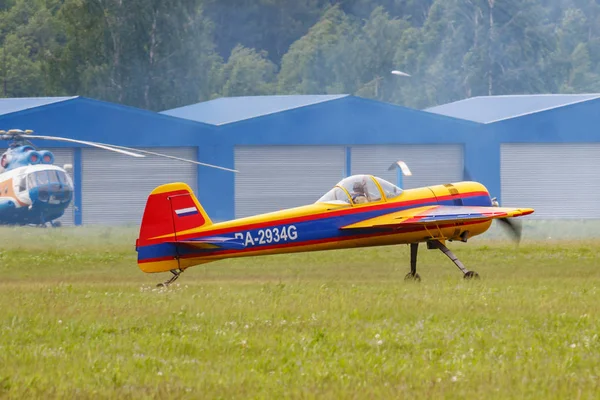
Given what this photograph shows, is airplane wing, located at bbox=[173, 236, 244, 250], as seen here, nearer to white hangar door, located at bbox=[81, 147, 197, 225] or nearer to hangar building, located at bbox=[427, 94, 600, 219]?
white hangar door, located at bbox=[81, 147, 197, 225]

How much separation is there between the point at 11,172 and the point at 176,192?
19.9 metres

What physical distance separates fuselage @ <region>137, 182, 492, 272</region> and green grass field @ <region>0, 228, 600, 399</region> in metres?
0.52

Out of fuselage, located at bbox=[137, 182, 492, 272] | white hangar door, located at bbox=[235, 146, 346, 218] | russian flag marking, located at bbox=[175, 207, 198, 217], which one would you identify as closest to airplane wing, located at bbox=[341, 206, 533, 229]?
fuselage, located at bbox=[137, 182, 492, 272]

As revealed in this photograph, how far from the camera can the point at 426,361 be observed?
9352mm

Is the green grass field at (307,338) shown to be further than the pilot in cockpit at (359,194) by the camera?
No

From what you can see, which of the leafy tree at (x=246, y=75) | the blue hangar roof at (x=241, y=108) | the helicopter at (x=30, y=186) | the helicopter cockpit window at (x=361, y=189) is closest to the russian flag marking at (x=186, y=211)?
the helicopter cockpit window at (x=361, y=189)

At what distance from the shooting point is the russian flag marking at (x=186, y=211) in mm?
16328

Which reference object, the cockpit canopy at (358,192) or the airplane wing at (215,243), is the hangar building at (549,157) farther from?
the airplane wing at (215,243)

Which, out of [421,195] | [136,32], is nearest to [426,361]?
[421,195]

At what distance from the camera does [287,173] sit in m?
44.8

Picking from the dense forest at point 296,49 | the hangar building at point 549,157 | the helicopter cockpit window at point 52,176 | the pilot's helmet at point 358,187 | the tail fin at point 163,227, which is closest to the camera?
the tail fin at point 163,227

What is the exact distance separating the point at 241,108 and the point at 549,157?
13255mm

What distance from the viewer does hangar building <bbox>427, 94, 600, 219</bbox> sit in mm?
45656

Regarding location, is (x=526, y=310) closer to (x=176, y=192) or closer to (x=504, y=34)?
(x=176, y=192)
